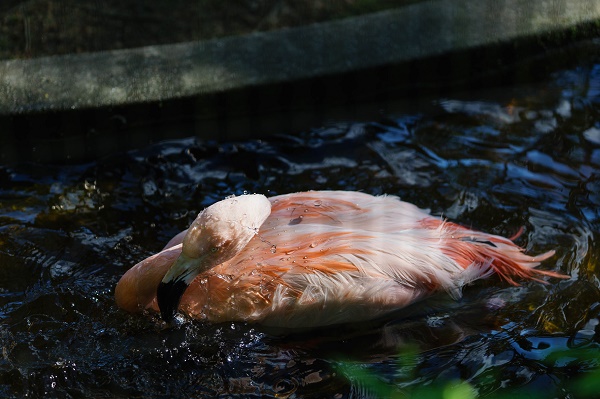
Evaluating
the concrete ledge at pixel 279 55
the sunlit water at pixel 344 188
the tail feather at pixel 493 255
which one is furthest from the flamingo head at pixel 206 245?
the concrete ledge at pixel 279 55

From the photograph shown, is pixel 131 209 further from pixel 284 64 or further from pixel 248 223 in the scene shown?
pixel 284 64

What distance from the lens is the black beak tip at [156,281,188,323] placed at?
306 cm

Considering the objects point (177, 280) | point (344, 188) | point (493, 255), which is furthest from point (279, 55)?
point (177, 280)

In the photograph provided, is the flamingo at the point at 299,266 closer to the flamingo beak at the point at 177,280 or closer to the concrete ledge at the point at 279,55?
the flamingo beak at the point at 177,280

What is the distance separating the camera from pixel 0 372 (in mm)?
2934

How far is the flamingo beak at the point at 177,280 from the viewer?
10.0 feet

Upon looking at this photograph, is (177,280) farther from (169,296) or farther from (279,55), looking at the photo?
(279,55)

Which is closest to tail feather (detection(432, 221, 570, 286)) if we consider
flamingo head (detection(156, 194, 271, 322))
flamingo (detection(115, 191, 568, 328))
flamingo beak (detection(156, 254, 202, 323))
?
flamingo (detection(115, 191, 568, 328))

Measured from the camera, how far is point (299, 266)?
10.3 feet

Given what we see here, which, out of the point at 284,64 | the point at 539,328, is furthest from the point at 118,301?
the point at 284,64

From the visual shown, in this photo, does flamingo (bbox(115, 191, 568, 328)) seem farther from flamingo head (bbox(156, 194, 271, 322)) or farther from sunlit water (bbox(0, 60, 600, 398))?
sunlit water (bbox(0, 60, 600, 398))

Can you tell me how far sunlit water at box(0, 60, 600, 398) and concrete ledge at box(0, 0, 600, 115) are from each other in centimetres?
33

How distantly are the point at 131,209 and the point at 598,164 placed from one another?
92.7 inches

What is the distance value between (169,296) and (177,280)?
74 mm
